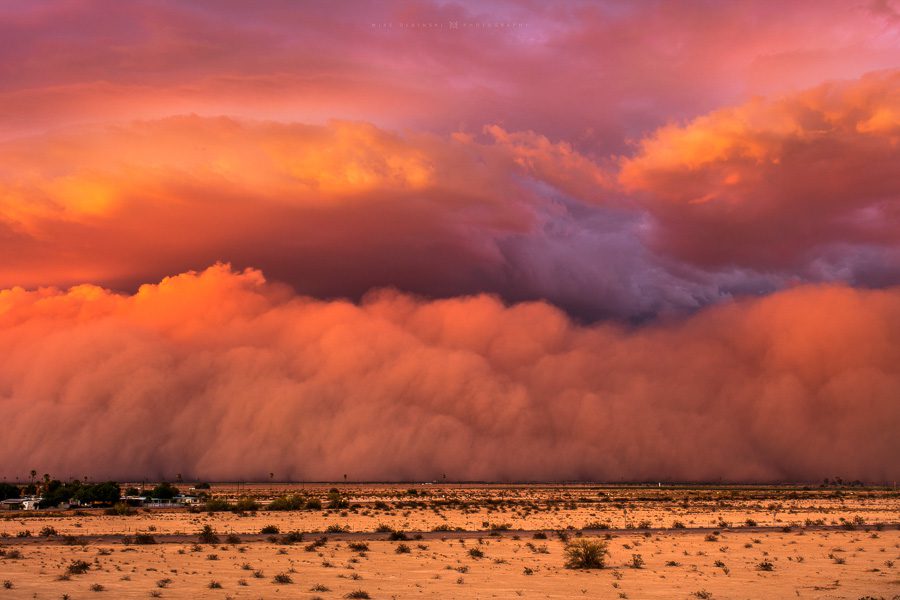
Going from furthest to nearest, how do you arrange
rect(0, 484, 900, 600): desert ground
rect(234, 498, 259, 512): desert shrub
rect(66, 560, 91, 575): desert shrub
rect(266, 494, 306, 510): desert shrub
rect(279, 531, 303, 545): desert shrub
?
rect(266, 494, 306, 510): desert shrub → rect(234, 498, 259, 512): desert shrub → rect(279, 531, 303, 545): desert shrub → rect(66, 560, 91, 575): desert shrub → rect(0, 484, 900, 600): desert ground

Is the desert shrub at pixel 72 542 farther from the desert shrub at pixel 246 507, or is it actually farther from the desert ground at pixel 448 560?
the desert shrub at pixel 246 507

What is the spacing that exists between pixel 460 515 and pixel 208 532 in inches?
2120

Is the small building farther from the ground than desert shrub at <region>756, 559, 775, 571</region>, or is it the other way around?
desert shrub at <region>756, 559, 775, 571</region>

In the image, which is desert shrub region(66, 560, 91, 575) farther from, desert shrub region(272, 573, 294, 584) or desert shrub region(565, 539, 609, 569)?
desert shrub region(565, 539, 609, 569)

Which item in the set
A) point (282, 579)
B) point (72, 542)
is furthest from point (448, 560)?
point (72, 542)

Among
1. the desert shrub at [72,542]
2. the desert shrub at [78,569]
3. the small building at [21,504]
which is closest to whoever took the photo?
the desert shrub at [78,569]

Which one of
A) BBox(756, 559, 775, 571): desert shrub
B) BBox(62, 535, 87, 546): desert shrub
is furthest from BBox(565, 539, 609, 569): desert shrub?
BBox(62, 535, 87, 546): desert shrub

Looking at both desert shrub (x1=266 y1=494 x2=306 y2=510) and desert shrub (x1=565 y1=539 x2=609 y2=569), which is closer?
desert shrub (x1=565 y1=539 x2=609 y2=569)

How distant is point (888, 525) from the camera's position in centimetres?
10038

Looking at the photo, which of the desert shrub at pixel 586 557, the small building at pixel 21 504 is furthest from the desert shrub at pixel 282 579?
the small building at pixel 21 504

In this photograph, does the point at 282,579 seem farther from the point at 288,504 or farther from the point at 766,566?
the point at 288,504

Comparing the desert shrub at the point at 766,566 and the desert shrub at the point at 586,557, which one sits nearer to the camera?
the desert shrub at the point at 766,566

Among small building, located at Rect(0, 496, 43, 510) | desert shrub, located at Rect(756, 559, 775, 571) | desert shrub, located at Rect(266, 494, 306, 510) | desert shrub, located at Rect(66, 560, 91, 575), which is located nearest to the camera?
desert shrub, located at Rect(66, 560, 91, 575)

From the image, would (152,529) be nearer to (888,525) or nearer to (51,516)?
(51,516)
